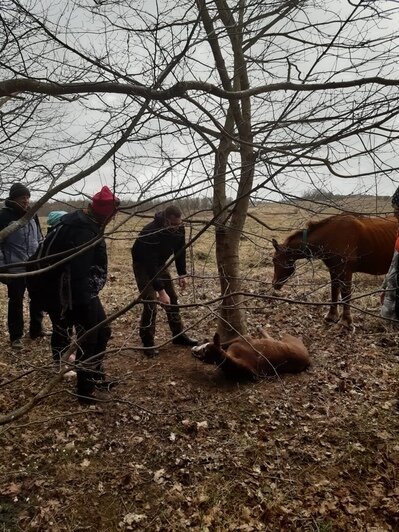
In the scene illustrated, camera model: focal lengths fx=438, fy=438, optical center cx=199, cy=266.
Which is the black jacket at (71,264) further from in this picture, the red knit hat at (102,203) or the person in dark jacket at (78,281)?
the red knit hat at (102,203)

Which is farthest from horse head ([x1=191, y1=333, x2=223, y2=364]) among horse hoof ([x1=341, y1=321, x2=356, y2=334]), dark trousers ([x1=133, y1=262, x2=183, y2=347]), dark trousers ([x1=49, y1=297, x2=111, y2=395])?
horse hoof ([x1=341, y1=321, x2=356, y2=334])

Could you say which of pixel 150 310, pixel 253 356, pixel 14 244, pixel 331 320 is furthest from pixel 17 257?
pixel 331 320

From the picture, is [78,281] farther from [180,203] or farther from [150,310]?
[150,310]

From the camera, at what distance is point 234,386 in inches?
204

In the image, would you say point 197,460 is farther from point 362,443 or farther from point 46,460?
point 362,443

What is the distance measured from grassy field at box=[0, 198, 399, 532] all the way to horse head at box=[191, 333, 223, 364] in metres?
0.13

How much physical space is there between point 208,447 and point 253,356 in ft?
4.62


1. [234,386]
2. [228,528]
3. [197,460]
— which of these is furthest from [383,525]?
[234,386]

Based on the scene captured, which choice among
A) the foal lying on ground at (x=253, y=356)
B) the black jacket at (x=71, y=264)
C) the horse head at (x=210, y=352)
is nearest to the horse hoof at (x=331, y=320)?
the foal lying on ground at (x=253, y=356)

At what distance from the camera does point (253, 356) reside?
5.34 metres

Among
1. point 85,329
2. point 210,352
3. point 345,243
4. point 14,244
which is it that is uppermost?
point 14,244

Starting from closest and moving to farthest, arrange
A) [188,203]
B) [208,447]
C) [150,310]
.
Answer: [188,203] < [208,447] < [150,310]

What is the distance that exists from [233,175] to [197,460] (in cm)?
271

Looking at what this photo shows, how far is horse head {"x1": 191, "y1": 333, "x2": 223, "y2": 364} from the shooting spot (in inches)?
205
